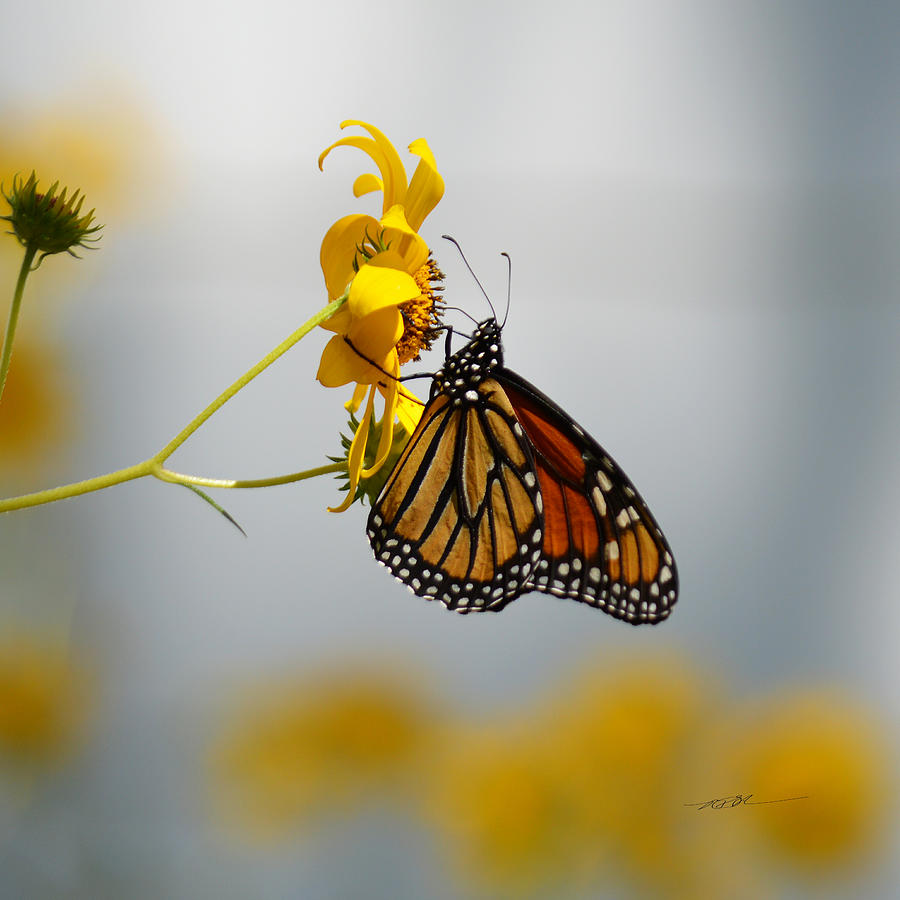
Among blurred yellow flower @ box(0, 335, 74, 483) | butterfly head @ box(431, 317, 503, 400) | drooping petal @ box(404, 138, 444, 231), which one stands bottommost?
butterfly head @ box(431, 317, 503, 400)

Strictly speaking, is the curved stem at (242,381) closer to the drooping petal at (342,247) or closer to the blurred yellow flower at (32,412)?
the drooping petal at (342,247)

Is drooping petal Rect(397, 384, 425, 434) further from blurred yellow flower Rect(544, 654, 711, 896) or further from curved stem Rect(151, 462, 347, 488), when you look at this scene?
blurred yellow flower Rect(544, 654, 711, 896)

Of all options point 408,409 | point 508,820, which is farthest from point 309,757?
point 408,409

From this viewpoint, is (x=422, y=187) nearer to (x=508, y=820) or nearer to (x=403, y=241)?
(x=403, y=241)

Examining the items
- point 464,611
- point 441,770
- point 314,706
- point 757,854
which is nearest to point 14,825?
point 314,706

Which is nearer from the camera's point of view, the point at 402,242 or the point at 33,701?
the point at 402,242
